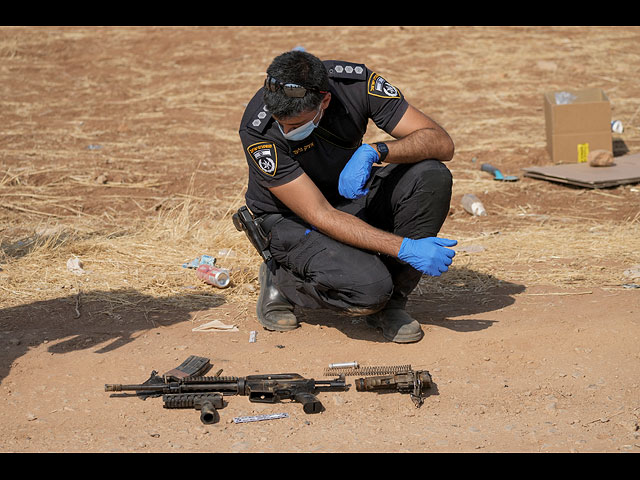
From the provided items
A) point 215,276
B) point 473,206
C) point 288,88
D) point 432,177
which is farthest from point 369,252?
point 473,206

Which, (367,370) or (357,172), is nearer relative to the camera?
(367,370)

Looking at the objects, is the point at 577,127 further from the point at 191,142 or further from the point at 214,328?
the point at 214,328

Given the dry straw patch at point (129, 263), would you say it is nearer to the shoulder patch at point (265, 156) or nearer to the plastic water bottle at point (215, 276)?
the plastic water bottle at point (215, 276)

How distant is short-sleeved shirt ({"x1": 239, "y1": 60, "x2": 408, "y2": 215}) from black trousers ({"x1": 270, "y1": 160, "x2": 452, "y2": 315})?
0.66ft

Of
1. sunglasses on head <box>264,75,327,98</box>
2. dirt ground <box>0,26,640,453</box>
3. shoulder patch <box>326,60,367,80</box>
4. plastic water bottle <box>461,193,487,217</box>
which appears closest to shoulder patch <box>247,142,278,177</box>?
sunglasses on head <box>264,75,327,98</box>

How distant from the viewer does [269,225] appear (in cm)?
369

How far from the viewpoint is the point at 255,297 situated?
4191mm

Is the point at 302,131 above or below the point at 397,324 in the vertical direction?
above

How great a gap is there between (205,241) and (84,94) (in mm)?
5822

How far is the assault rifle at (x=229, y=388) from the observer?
117 inches

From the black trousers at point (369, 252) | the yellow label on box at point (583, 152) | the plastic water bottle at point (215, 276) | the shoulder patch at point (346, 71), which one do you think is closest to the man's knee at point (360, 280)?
the black trousers at point (369, 252)

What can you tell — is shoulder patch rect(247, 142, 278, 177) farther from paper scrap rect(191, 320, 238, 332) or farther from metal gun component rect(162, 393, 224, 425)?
metal gun component rect(162, 393, 224, 425)

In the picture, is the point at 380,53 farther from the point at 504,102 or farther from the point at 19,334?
the point at 19,334

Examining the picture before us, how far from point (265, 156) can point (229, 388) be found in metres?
1.02
